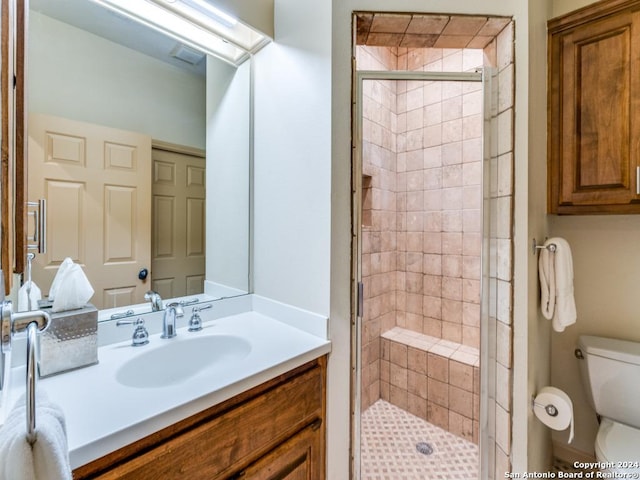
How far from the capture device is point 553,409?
46.7 inches

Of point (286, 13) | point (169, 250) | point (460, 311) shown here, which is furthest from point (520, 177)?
point (169, 250)

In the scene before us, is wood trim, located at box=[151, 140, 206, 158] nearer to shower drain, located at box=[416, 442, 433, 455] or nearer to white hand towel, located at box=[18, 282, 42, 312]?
white hand towel, located at box=[18, 282, 42, 312]

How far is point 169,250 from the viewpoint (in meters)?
1.35

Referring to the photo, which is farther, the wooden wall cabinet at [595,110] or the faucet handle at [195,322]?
the faucet handle at [195,322]

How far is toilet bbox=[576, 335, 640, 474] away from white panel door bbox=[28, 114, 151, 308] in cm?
200

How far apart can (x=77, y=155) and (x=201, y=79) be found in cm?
66

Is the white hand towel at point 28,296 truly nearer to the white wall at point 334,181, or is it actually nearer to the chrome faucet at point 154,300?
the chrome faucet at point 154,300

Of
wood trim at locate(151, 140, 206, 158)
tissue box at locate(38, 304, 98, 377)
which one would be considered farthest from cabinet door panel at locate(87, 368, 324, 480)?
wood trim at locate(151, 140, 206, 158)

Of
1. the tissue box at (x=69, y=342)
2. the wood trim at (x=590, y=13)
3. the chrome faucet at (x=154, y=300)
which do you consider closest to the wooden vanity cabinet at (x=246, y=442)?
the tissue box at (x=69, y=342)

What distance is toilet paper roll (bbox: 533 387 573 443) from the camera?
3.80 ft

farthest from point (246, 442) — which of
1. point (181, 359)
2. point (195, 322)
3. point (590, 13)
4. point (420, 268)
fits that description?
point (590, 13)

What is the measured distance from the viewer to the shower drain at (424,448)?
166 centimetres

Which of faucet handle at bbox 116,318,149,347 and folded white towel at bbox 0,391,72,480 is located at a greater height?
folded white towel at bbox 0,391,72,480

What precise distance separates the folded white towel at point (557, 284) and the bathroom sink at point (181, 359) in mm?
1247
